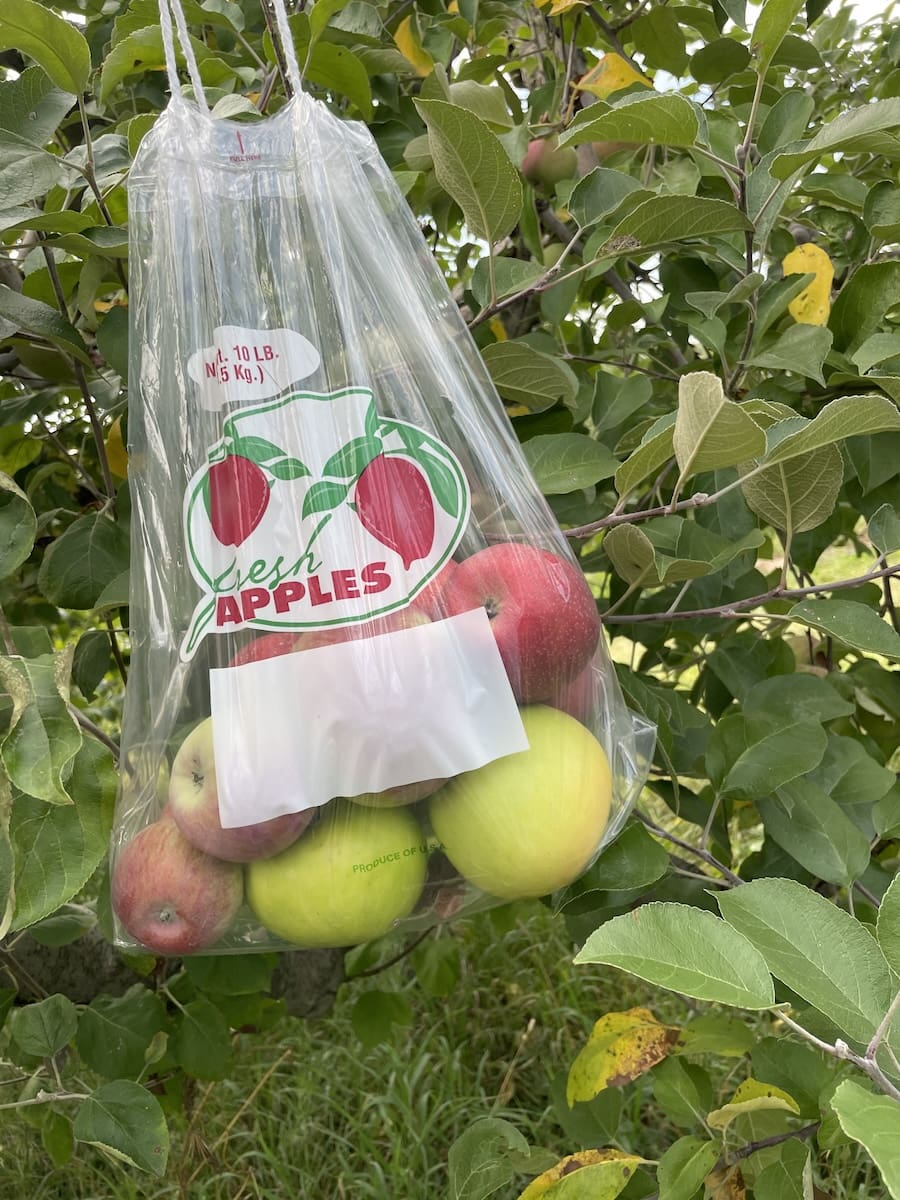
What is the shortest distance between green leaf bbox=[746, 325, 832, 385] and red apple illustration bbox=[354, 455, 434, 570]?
434mm

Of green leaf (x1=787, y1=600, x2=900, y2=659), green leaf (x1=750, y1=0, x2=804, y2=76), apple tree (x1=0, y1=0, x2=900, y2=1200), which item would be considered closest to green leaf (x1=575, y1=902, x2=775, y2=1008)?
apple tree (x1=0, y1=0, x2=900, y2=1200)

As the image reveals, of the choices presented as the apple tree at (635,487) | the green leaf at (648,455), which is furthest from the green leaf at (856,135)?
the green leaf at (648,455)

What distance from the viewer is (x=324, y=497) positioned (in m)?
0.73

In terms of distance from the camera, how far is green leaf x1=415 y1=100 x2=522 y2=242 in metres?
0.80

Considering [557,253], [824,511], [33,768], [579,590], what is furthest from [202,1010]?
[557,253]

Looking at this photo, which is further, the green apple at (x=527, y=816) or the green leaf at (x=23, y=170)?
the green leaf at (x=23, y=170)

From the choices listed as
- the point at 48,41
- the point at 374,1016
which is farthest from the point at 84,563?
the point at 374,1016

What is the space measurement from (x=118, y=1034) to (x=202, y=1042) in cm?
12

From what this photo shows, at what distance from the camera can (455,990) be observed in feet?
6.92

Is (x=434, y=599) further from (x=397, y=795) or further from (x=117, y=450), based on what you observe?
(x=117, y=450)

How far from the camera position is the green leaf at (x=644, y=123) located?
77 centimetres

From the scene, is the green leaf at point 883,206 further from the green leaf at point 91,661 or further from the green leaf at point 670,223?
the green leaf at point 91,661

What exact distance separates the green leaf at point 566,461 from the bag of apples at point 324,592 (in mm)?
130

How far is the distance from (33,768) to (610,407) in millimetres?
727
